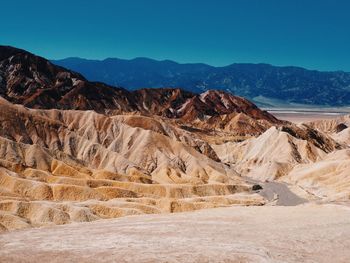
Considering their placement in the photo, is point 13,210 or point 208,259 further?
point 13,210

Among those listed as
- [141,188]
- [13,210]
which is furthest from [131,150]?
[13,210]

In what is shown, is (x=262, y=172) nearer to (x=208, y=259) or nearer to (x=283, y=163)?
(x=283, y=163)

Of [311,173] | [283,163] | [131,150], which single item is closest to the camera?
[311,173]

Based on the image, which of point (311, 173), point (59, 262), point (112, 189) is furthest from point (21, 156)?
point (59, 262)

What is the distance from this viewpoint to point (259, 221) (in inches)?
2366

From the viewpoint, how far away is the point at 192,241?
46938 millimetres

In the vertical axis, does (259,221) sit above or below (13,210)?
above

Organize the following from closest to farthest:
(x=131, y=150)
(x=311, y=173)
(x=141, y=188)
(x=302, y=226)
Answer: (x=302, y=226) → (x=141, y=188) → (x=311, y=173) → (x=131, y=150)

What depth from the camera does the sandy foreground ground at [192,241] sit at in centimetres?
4169

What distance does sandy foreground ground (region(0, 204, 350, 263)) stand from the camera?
4169 centimetres

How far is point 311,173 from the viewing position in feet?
498

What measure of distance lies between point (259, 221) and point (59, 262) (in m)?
27.4

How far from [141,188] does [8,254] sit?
267 feet

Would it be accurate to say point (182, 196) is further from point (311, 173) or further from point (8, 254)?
point (8, 254)
